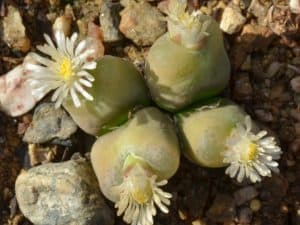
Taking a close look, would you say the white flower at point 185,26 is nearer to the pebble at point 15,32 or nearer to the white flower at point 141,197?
the white flower at point 141,197

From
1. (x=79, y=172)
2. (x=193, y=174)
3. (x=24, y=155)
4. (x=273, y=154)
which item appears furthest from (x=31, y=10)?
(x=273, y=154)

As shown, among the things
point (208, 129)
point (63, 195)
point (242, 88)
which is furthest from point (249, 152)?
point (63, 195)

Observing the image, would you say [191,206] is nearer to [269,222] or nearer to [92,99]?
[269,222]

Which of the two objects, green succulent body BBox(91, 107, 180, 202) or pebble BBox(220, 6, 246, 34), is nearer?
green succulent body BBox(91, 107, 180, 202)

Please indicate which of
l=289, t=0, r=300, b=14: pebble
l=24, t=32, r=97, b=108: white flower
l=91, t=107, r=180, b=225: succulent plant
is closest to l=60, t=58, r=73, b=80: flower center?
l=24, t=32, r=97, b=108: white flower

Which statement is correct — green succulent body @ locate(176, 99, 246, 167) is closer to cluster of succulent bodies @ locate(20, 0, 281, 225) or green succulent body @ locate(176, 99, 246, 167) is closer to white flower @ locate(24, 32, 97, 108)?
cluster of succulent bodies @ locate(20, 0, 281, 225)

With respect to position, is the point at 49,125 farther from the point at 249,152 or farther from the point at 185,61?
the point at 249,152

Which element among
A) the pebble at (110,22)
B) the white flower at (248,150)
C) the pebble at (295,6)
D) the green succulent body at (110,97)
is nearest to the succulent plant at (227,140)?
the white flower at (248,150)
